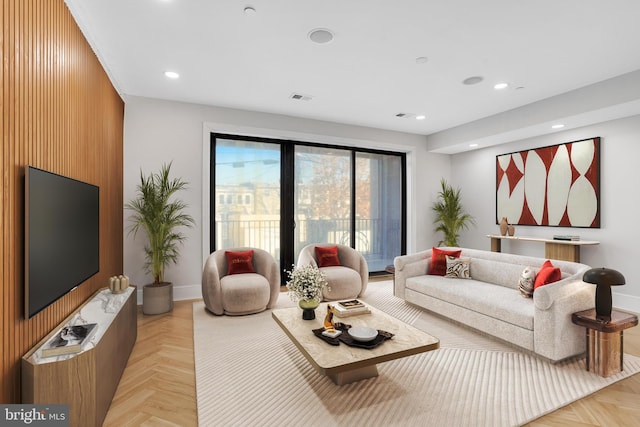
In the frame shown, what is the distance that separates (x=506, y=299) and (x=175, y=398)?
9.63 feet

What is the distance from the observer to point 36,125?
189 cm

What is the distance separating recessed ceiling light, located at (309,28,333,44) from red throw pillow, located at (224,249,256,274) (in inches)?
107

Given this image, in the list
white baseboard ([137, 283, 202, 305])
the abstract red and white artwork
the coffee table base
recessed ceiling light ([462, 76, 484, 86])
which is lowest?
the coffee table base

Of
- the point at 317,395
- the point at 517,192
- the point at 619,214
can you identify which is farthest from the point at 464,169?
the point at 317,395

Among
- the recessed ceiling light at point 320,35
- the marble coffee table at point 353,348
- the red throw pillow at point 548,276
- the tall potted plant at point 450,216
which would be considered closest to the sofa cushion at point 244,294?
the marble coffee table at point 353,348

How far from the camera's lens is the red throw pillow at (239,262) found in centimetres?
423

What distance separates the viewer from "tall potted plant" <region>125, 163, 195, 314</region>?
3926 mm

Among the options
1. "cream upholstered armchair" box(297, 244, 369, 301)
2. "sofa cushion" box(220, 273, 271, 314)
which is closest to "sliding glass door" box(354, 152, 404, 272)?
"cream upholstered armchair" box(297, 244, 369, 301)

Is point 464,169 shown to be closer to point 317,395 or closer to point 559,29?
point 559,29

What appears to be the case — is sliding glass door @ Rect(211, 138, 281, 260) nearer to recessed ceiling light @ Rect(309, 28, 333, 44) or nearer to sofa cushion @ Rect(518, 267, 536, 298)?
recessed ceiling light @ Rect(309, 28, 333, 44)

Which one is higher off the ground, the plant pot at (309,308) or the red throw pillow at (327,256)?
the red throw pillow at (327,256)

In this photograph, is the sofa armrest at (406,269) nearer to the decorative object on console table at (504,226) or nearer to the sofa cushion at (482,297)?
the sofa cushion at (482,297)

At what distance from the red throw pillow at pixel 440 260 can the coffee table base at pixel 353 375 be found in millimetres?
2105

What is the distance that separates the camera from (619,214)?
4.24 m
